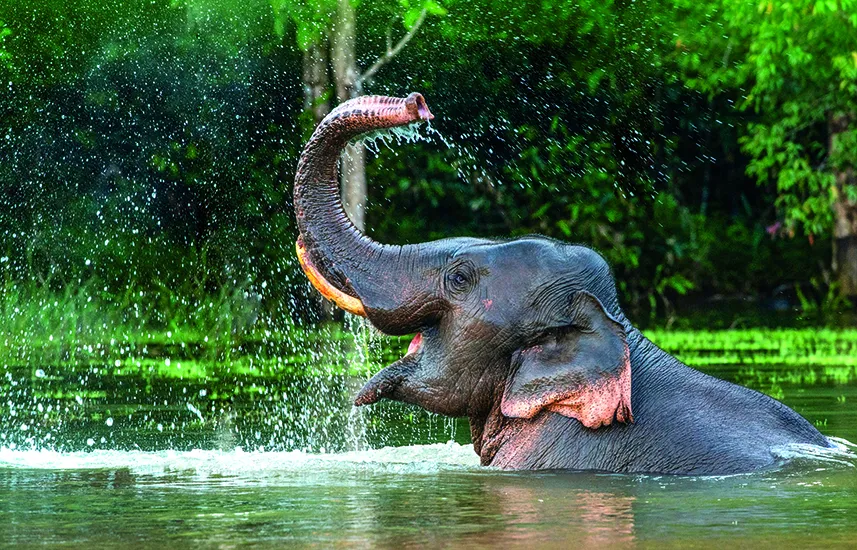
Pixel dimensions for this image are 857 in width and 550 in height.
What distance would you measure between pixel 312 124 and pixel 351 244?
44.4 ft

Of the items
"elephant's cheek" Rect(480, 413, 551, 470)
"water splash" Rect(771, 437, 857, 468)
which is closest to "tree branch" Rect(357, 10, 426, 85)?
"elephant's cheek" Rect(480, 413, 551, 470)

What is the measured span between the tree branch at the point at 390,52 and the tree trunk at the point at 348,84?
14 cm

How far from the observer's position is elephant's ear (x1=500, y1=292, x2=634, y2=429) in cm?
720

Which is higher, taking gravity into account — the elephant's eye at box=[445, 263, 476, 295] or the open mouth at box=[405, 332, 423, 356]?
the elephant's eye at box=[445, 263, 476, 295]

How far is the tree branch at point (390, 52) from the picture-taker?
20500mm

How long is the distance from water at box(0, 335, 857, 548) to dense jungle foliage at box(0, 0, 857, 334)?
6502 millimetres

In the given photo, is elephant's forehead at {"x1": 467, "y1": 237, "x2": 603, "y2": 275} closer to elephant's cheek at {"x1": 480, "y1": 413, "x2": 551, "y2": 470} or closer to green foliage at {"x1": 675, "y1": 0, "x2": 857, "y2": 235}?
elephant's cheek at {"x1": 480, "y1": 413, "x2": 551, "y2": 470}

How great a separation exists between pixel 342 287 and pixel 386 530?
180 centimetres

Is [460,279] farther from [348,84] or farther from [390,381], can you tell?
[348,84]

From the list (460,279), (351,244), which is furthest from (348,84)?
(460,279)

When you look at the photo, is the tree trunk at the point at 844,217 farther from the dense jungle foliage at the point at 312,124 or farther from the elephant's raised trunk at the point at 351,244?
the elephant's raised trunk at the point at 351,244

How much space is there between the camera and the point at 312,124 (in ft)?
69.1

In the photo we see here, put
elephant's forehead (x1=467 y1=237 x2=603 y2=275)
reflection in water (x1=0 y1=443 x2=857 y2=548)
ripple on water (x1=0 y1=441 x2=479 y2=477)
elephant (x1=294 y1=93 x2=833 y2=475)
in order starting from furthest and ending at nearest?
ripple on water (x1=0 y1=441 x2=479 y2=477) < elephant's forehead (x1=467 y1=237 x2=603 y2=275) < elephant (x1=294 y1=93 x2=833 y2=475) < reflection in water (x1=0 y1=443 x2=857 y2=548)

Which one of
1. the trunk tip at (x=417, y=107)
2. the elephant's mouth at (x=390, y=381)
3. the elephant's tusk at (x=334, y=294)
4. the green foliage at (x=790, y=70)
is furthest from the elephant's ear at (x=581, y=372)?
the green foliage at (x=790, y=70)
